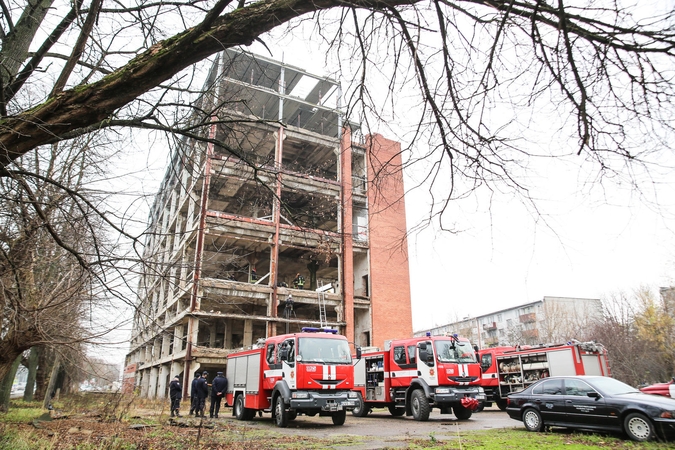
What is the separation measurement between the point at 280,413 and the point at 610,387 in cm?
814

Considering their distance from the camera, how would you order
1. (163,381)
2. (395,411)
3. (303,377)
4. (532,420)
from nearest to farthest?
1. (532,420)
2. (303,377)
3. (395,411)
4. (163,381)

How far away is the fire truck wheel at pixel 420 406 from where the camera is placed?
1357cm

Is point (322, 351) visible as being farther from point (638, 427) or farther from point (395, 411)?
point (638, 427)

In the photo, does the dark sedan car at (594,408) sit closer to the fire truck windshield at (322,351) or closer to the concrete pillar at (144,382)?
the fire truck windshield at (322,351)

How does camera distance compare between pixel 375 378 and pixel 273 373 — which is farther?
pixel 375 378

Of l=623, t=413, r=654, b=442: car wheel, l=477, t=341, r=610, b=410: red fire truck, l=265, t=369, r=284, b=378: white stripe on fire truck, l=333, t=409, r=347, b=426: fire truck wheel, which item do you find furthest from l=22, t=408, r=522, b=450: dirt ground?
l=477, t=341, r=610, b=410: red fire truck

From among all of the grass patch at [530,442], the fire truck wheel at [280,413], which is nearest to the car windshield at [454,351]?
the grass patch at [530,442]

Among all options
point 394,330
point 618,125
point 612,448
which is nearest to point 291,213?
point 618,125

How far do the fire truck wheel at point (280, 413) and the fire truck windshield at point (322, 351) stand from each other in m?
1.33

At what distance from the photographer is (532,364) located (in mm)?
18422

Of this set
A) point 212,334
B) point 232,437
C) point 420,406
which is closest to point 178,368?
point 212,334

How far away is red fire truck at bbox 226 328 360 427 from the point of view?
12070 mm

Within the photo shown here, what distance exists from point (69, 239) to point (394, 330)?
973 inches

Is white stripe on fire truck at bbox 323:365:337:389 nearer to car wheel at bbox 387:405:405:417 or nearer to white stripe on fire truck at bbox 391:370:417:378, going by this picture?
white stripe on fire truck at bbox 391:370:417:378
